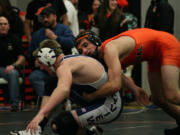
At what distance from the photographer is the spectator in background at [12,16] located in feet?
26.5

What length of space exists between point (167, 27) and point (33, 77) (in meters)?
2.23

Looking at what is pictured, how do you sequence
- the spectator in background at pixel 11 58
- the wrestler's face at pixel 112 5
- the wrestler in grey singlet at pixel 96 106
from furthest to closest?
the spectator in background at pixel 11 58, the wrestler's face at pixel 112 5, the wrestler in grey singlet at pixel 96 106

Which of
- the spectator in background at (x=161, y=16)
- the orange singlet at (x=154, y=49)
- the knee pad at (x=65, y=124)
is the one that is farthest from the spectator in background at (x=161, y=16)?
the knee pad at (x=65, y=124)

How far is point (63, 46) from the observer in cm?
721

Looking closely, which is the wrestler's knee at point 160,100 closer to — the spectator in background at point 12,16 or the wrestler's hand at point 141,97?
the wrestler's hand at point 141,97

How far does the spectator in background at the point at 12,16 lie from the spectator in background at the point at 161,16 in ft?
7.44

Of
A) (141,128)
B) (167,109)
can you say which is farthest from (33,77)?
(167,109)

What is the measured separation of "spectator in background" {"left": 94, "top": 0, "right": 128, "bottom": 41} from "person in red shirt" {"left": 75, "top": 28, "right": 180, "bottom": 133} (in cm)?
275

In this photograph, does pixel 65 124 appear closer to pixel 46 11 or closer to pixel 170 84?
pixel 170 84

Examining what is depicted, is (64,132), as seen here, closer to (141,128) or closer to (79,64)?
(79,64)

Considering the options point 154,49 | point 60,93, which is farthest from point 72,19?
point 60,93

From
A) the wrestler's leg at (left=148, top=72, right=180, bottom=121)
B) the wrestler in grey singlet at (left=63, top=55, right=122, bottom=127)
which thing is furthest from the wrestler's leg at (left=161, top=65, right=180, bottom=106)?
the wrestler in grey singlet at (left=63, top=55, right=122, bottom=127)

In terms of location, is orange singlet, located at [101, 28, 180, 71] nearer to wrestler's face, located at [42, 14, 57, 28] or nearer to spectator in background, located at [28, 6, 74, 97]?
spectator in background, located at [28, 6, 74, 97]

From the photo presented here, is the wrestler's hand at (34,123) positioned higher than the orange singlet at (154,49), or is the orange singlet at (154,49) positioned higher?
the orange singlet at (154,49)
